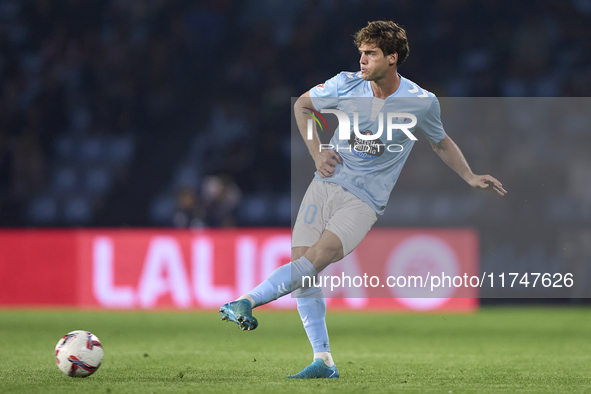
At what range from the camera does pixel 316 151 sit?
523 centimetres

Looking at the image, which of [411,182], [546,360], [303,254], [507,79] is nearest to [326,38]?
[507,79]

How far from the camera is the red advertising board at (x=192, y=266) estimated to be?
11055mm

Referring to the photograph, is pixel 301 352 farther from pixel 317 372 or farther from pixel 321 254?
pixel 321 254

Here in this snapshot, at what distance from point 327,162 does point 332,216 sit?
0.33m

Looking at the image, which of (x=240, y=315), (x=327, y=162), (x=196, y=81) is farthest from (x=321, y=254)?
(x=196, y=81)

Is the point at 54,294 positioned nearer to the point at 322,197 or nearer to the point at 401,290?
the point at 401,290

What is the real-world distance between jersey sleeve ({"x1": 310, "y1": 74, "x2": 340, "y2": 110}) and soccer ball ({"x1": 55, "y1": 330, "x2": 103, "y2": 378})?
2009 mm

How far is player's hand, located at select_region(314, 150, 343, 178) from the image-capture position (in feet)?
17.0

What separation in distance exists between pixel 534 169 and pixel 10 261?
281 inches

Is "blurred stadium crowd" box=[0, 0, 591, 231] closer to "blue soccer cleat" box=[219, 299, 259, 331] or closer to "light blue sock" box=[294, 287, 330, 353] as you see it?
"light blue sock" box=[294, 287, 330, 353]

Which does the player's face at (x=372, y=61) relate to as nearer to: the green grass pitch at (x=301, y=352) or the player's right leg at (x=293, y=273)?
the player's right leg at (x=293, y=273)

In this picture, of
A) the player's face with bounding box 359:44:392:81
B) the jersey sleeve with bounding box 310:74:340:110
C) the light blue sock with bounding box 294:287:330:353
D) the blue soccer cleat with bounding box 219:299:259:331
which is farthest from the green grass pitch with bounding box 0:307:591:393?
the player's face with bounding box 359:44:392:81

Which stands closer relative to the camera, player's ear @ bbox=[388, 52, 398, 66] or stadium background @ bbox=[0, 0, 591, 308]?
player's ear @ bbox=[388, 52, 398, 66]

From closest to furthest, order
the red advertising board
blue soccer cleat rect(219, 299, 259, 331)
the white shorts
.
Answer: blue soccer cleat rect(219, 299, 259, 331) → the white shorts → the red advertising board
